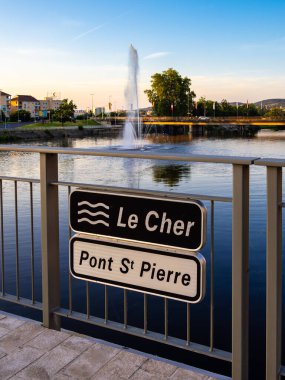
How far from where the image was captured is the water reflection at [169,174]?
26297 millimetres

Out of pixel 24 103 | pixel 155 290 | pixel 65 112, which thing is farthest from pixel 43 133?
pixel 24 103

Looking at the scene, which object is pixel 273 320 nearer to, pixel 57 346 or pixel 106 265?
pixel 106 265

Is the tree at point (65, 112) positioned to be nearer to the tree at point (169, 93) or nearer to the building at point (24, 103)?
the tree at point (169, 93)

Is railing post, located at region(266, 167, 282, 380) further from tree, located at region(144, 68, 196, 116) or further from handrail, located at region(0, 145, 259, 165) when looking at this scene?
tree, located at region(144, 68, 196, 116)

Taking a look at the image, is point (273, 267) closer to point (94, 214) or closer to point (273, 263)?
point (273, 263)

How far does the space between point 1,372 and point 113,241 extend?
106cm

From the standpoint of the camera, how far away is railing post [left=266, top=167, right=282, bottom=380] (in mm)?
2773

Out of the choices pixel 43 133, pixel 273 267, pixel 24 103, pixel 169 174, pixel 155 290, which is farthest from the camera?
pixel 24 103

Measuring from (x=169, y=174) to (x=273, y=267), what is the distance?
26.5 metres

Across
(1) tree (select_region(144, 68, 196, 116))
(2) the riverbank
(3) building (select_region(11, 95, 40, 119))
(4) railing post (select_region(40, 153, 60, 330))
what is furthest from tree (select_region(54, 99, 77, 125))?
(4) railing post (select_region(40, 153, 60, 330))

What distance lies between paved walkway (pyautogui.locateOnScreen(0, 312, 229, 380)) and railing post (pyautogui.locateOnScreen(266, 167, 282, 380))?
440 mm

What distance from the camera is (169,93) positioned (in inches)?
4786

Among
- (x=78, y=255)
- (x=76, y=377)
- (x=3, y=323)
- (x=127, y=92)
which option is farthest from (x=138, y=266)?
(x=127, y=92)

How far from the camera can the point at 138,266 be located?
3.28m
